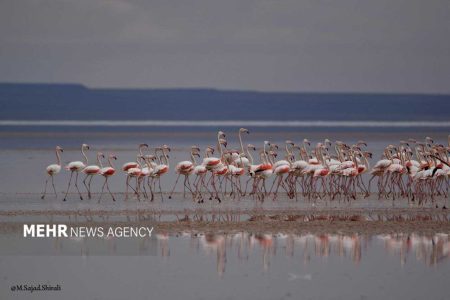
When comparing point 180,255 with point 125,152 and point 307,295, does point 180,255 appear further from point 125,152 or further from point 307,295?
point 125,152

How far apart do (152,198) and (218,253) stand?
185 inches

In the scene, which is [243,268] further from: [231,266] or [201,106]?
[201,106]

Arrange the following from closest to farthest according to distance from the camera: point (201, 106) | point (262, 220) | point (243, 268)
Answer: point (243, 268) < point (262, 220) < point (201, 106)

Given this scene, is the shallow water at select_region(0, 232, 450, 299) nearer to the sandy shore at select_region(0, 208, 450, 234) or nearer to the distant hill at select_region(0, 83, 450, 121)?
the sandy shore at select_region(0, 208, 450, 234)

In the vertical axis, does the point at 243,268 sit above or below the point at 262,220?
below

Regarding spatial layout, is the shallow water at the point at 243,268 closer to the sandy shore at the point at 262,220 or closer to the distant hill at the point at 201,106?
the sandy shore at the point at 262,220

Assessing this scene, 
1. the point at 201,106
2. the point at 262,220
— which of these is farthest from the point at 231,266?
the point at 201,106

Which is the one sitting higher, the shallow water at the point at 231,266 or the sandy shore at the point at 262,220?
the sandy shore at the point at 262,220

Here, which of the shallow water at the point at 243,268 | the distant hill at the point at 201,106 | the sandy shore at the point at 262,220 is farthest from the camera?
the distant hill at the point at 201,106

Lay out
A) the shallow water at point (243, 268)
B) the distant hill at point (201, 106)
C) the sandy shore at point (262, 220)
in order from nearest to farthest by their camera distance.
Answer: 1. the shallow water at point (243, 268)
2. the sandy shore at point (262, 220)
3. the distant hill at point (201, 106)

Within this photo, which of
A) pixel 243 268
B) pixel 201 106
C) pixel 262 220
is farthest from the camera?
Answer: pixel 201 106

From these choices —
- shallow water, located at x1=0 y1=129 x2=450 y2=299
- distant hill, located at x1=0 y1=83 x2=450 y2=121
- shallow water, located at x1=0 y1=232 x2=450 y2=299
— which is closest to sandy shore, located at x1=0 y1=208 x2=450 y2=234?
shallow water, located at x1=0 y1=129 x2=450 y2=299

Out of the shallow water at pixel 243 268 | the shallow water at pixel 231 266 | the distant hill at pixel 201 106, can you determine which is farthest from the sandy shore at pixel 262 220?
the distant hill at pixel 201 106

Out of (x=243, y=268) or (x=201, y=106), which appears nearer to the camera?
(x=243, y=268)
